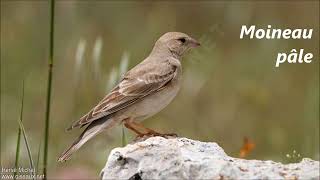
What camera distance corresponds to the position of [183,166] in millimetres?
6031

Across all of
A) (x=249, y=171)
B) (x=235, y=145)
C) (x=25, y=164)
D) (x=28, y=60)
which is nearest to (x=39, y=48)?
(x=28, y=60)

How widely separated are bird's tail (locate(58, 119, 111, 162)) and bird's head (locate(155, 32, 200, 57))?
42.8 inches

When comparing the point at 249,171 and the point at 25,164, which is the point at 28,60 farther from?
the point at 249,171

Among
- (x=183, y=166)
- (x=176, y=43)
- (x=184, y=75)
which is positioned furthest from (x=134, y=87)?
(x=184, y=75)

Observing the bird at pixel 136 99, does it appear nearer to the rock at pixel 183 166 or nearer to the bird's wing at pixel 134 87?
the bird's wing at pixel 134 87

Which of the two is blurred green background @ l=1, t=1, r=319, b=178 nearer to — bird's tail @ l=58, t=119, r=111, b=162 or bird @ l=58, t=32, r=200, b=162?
bird @ l=58, t=32, r=200, b=162

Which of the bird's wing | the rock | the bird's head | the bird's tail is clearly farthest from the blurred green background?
the rock

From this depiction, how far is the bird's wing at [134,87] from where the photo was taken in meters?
7.80

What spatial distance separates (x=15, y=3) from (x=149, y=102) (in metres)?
6.06

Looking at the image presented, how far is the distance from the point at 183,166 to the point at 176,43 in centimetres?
292

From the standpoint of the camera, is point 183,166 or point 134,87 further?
point 134,87

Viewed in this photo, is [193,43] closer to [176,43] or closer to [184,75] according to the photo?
[176,43]

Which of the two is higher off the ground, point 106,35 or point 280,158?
point 106,35

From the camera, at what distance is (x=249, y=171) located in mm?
6074
